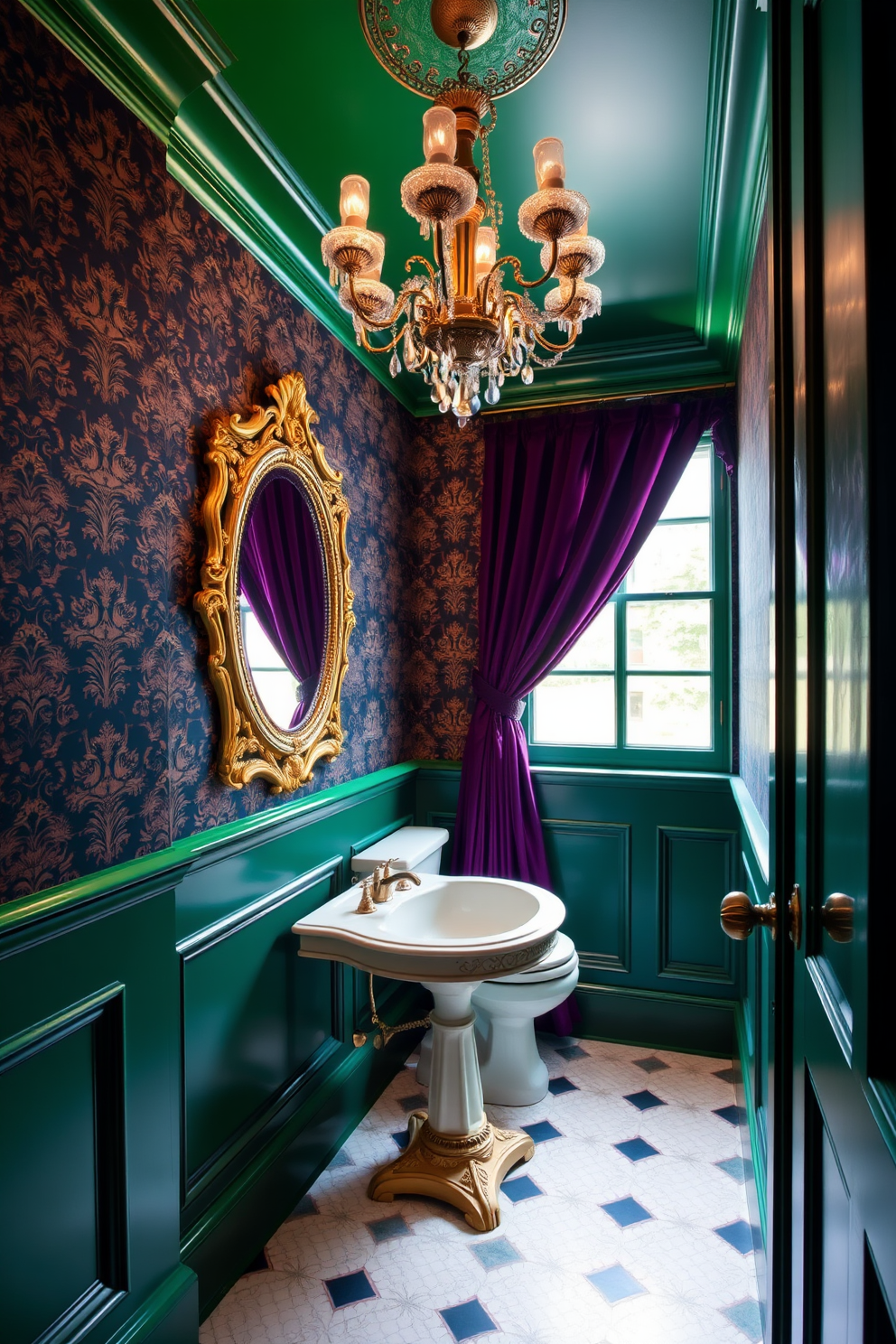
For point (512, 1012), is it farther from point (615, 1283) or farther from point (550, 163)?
point (550, 163)

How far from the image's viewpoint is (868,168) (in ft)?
1.85

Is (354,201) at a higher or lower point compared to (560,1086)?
higher

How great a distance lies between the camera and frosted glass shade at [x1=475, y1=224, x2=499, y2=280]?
5.52 feet

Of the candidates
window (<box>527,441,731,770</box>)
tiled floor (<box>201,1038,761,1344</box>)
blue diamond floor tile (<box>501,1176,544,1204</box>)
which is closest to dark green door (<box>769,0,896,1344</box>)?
tiled floor (<box>201,1038,761,1344</box>)

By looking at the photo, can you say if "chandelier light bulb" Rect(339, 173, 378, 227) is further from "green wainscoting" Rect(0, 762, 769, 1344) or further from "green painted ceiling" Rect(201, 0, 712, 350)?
"green wainscoting" Rect(0, 762, 769, 1344)

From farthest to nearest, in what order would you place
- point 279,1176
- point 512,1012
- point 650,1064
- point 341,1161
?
point 650,1064, point 512,1012, point 341,1161, point 279,1176

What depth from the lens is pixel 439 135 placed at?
1.33 m

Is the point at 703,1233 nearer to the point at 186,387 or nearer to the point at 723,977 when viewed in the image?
the point at 723,977

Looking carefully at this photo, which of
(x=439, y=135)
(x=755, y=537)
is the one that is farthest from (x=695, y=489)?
(x=439, y=135)

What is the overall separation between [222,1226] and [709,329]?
3184 millimetres

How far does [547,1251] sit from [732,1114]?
922mm

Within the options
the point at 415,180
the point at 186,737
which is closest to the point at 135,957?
the point at 186,737

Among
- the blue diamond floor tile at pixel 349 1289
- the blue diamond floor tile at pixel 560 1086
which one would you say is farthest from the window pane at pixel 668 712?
the blue diamond floor tile at pixel 349 1289

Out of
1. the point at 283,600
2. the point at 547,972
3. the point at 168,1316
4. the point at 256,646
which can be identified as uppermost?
the point at 283,600
